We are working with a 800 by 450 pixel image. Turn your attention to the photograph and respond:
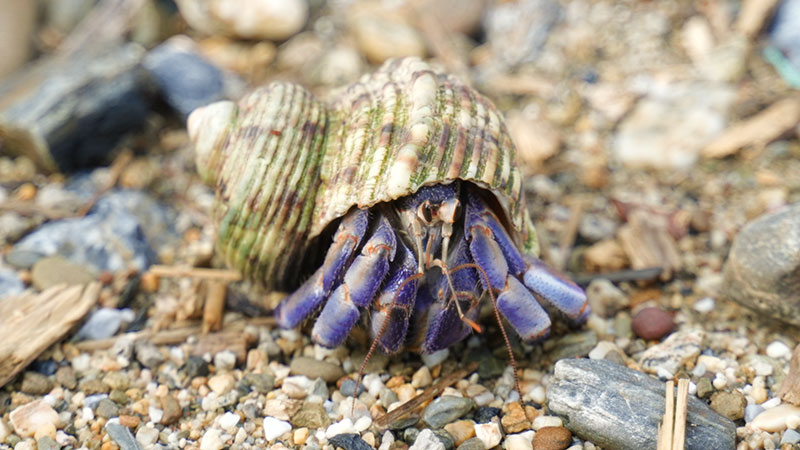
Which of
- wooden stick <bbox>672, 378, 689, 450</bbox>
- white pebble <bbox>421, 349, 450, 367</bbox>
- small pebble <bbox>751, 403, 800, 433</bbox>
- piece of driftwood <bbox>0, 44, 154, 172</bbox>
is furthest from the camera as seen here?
piece of driftwood <bbox>0, 44, 154, 172</bbox>

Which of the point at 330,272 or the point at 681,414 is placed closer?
the point at 681,414

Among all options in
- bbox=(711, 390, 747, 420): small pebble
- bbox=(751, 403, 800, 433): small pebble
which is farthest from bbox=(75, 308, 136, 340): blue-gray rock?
bbox=(751, 403, 800, 433): small pebble

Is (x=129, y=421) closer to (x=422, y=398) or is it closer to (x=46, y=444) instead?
(x=46, y=444)

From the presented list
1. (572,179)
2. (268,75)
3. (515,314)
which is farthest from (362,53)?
(515,314)

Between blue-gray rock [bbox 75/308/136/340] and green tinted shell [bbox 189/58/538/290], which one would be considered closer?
green tinted shell [bbox 189/58/538/290]

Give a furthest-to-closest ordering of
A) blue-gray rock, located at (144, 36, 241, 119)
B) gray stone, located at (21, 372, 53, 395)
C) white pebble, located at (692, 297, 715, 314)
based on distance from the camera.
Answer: blue-gray rock, located at (144, 36, 241, 119) → white pebble, located at (692, 297, 715, 314) → gray stone, located at (21, 372, 53, 395)

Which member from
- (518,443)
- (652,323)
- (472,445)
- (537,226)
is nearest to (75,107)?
(537,226)

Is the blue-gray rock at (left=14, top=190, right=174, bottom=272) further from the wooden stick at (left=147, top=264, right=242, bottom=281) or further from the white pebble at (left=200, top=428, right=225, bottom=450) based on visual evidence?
the white pebble at (left=200, top=428, right=225, bottom=450)

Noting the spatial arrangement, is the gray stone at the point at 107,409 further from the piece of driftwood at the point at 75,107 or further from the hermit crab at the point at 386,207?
the piece of driftwood at the point at 75,107
